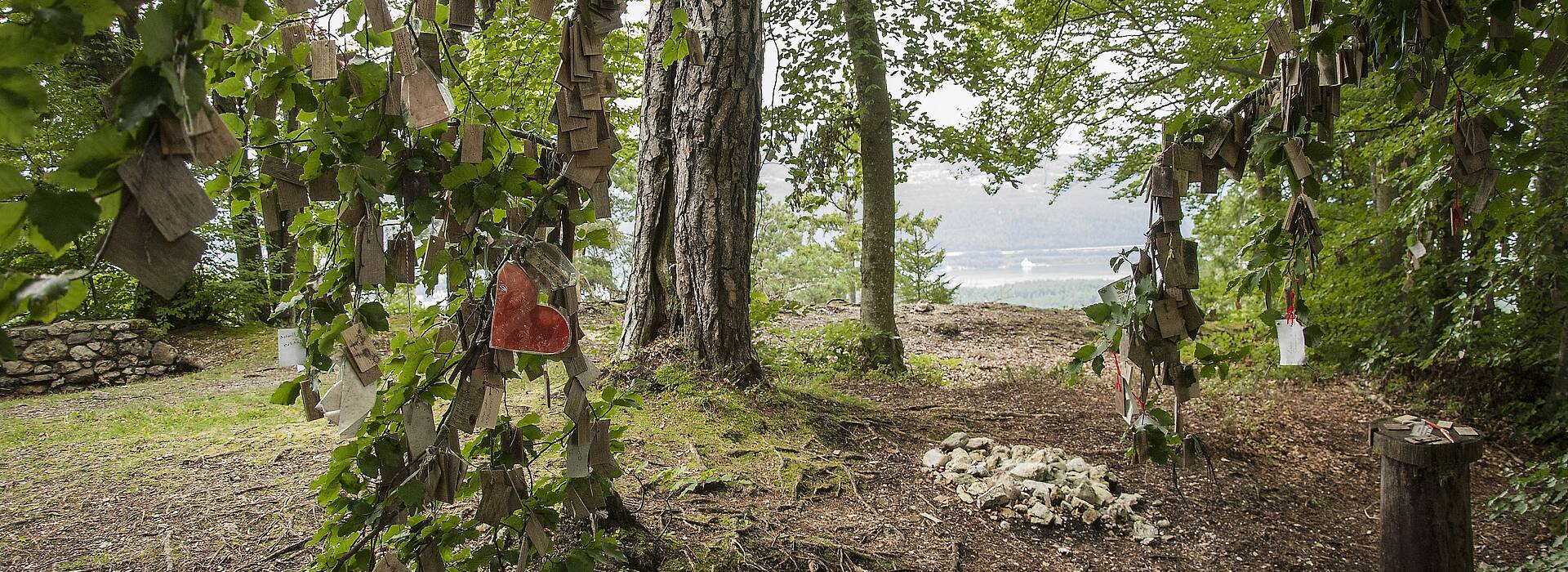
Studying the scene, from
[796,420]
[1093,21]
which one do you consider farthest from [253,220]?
[1093,21]

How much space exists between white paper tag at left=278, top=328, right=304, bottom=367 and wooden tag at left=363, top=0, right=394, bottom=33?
2.27ft

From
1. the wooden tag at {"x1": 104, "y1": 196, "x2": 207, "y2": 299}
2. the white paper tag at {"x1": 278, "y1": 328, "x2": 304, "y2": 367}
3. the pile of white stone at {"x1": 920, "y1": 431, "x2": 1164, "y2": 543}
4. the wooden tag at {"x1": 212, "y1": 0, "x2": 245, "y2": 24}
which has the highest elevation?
the wooden tag at {"x1": 212, "y1": 0, "x2": 245, "y2": 24}

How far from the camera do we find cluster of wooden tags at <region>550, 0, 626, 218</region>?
118 cm

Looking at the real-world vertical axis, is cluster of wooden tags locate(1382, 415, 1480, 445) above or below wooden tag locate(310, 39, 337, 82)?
below

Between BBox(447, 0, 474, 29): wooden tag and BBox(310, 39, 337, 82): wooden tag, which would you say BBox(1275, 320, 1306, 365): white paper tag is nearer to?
BBox(447, 0, 474, 29): wooden tag

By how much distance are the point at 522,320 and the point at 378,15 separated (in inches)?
18.0

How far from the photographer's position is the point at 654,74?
11.8 ft

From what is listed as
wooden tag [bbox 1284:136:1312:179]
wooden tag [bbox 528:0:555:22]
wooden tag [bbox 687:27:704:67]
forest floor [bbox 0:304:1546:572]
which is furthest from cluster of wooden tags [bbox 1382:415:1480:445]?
wooden tag [bbox 528:0:555:22]

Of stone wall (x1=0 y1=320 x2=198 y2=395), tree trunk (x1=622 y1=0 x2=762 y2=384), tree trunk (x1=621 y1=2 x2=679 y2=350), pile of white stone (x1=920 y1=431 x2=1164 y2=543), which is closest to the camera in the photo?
pile of white stone (x1=920 y1=431 x2=1164 y2=543)

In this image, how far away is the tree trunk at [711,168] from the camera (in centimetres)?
338

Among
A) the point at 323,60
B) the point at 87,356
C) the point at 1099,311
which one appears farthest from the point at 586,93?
the point at 87,356

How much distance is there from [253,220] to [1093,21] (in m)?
10.2

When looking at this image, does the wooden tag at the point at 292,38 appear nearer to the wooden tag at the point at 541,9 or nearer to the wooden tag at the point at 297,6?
the wooden tag at the point at 297,6

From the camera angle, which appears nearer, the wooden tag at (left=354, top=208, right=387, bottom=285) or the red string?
the wooden tag at (left=354, top=208, right=387, bottom=285)
